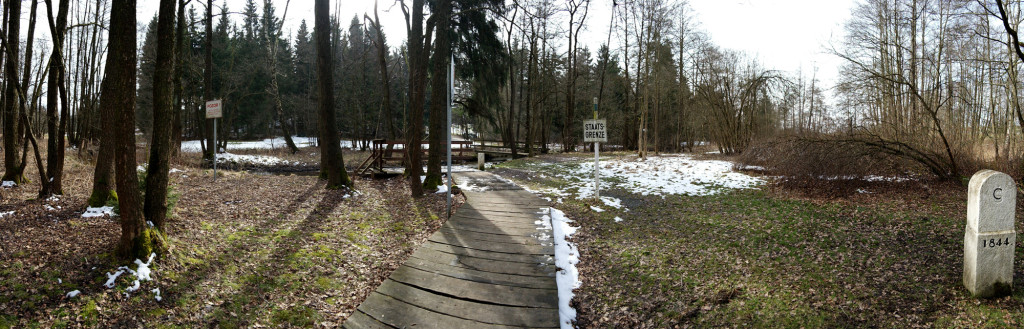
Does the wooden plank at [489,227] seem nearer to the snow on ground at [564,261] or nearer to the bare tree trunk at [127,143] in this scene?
the snow on ground at [564,261]

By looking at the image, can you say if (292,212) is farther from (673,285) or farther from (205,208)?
(673,285)

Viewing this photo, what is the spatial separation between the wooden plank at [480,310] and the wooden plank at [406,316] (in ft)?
0.21

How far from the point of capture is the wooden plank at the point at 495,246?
5.51 m

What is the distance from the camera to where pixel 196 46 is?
28750mm

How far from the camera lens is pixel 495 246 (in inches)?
224

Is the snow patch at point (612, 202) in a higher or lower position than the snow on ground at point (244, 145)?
lower

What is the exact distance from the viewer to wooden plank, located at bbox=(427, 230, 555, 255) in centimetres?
551

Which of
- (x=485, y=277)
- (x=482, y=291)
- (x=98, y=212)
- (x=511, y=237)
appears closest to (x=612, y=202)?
(x=511, y=237)

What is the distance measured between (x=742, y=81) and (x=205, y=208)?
19888 millimetres

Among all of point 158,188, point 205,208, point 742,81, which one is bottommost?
point 205,208

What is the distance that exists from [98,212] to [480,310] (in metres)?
5.08

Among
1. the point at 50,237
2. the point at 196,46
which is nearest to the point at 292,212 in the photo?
the point at 50,237

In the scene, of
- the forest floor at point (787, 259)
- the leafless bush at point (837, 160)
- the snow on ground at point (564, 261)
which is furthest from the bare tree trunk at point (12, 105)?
the leafless bush at point (837, 160)

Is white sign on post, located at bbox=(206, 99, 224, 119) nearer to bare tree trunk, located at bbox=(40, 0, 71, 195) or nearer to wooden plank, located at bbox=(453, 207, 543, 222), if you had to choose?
bare tree trunk, located at bbox=(40, 0, 71, 195)
